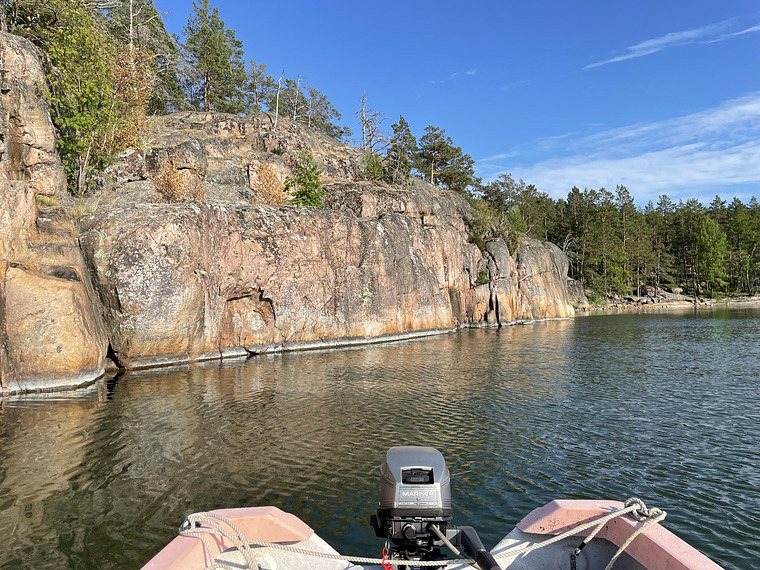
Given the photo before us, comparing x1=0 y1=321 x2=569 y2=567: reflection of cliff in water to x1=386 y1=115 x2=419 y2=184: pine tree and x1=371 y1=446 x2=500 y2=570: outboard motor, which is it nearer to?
x1=371 y1=446 x2=500 y2=570: outboard motor

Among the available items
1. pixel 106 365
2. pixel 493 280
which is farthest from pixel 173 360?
pixel 493 280

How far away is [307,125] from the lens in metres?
62.1

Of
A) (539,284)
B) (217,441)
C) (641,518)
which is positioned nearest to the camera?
(641,518)

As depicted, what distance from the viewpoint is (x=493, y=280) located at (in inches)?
1853

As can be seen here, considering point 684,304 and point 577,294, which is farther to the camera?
point 684,304

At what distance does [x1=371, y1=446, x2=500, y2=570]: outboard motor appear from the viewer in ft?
14.1

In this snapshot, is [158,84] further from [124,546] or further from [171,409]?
[124,546]

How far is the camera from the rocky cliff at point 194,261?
15.7 metres

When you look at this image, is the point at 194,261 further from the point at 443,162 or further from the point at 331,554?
the point at 443,162

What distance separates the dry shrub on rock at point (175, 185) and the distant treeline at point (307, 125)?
306 cm

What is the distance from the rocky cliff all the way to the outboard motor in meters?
15.3

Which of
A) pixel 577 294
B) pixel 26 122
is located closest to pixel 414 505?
pixel 26 122

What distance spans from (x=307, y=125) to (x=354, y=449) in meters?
59.1

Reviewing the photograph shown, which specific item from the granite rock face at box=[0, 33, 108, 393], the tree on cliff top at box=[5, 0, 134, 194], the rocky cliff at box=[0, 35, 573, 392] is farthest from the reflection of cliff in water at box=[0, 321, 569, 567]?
the tree on cliff top at box=[5, 0, 134, 194]
